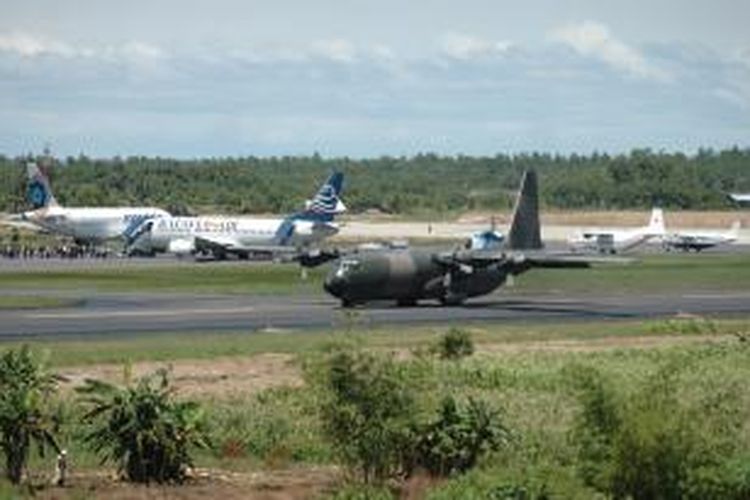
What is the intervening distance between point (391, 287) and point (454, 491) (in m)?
48.6

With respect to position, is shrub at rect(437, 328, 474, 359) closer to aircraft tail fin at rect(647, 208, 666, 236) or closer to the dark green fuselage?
the dark green fuselage

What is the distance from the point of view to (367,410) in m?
27.9

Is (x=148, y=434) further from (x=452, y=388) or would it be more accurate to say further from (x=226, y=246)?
(x=226, y=246)

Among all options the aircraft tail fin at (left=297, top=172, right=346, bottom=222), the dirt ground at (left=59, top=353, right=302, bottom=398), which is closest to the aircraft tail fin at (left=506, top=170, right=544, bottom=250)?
the dirt ground at (left=59, top=353, right=302, bottom=398)

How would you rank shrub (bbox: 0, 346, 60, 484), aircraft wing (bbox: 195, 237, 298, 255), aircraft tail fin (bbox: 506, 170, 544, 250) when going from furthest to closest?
aircraft wing (bbox: 195, 237, 298, 255) → aircraft tail fin (bbox: 506, 170, 544, 250) → shrub (bbox: 0, 346, 60, 484)

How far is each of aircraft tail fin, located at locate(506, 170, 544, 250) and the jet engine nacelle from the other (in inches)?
2087

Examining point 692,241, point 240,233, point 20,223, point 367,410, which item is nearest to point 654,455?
point 367,410

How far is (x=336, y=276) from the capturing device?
72312 millimetres

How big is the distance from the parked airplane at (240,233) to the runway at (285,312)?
1827 inches

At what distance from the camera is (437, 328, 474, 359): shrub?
164 ft

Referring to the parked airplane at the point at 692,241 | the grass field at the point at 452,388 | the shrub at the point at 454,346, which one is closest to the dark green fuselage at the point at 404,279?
the grass field at the point at 452,388

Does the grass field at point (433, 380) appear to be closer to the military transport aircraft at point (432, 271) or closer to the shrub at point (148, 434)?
the shrub at point (148, 434)

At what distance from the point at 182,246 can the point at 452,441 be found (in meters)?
105

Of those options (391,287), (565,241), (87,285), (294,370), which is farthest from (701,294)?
(565,241)
